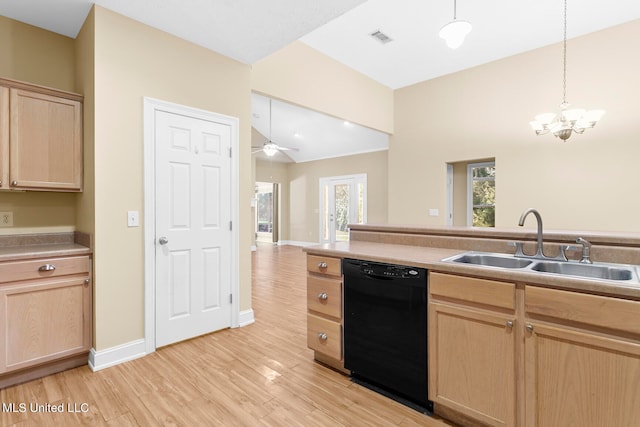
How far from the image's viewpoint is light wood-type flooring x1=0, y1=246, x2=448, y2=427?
183 cm

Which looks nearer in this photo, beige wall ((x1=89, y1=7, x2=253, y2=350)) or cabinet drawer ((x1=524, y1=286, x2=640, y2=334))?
cabinet drawer ((x1=524, y1=286, x2=640, y2=334))

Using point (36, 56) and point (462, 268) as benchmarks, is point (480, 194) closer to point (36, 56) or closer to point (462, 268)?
point (462, 268)

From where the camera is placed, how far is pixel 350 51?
4.60 metres

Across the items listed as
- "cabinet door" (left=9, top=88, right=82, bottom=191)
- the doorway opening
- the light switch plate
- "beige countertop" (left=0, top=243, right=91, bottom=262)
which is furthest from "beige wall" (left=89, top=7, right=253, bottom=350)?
the doorway opening

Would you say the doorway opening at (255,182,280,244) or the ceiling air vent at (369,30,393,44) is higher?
the ceiling air vent at (369,30,393,44)

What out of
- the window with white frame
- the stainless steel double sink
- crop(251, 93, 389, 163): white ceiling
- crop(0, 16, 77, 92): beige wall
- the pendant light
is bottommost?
the stainless steel double sink

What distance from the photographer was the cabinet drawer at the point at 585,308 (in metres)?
1.24

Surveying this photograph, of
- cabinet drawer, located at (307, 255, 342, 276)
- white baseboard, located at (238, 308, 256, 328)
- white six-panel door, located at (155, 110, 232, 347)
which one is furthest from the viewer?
white baseboard, located at (238, 308, 256, 328)

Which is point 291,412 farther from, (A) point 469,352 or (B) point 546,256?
(B) point 546,256

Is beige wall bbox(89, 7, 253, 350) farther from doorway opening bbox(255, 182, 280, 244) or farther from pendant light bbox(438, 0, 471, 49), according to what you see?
doorway opening bbox(255, 182, 280, 244)

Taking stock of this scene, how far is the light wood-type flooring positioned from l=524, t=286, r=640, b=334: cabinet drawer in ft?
3.04

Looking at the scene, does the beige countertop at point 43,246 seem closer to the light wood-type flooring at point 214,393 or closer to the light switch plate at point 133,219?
the light switch plate at point 133,219

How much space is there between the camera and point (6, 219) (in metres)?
2.53

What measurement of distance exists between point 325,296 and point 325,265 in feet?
0.78
